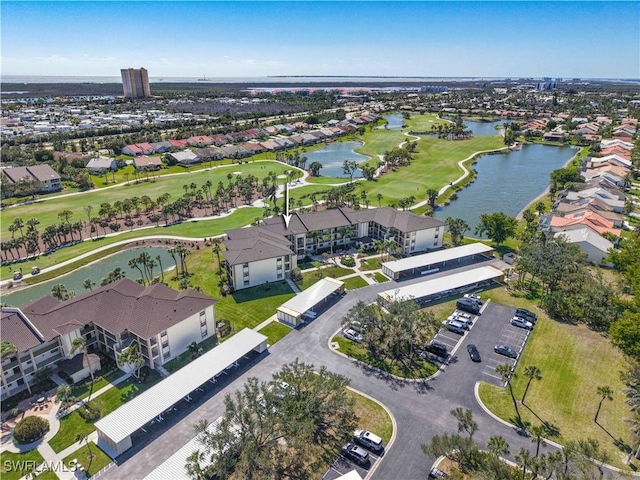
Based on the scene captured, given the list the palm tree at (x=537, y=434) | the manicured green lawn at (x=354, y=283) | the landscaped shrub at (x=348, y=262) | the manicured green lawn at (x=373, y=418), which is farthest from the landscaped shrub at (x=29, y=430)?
the landscaped shrub at (x=348, y=262)

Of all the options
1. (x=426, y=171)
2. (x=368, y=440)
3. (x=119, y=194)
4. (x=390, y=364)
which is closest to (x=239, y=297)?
(x=390, y=364)

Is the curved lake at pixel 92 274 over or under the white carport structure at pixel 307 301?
under

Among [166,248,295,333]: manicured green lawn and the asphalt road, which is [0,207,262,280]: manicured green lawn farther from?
the asphalt road

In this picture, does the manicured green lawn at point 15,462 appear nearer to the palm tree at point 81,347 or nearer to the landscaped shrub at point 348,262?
the palm tree at point 81,347

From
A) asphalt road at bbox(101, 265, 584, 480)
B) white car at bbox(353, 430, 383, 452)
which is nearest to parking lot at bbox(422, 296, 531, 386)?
asphalt road at bbox(101, 265, 584, 480)

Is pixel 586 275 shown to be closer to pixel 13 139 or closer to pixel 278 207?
pixel 278 207

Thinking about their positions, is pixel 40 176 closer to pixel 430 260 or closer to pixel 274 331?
pixel 274 331
